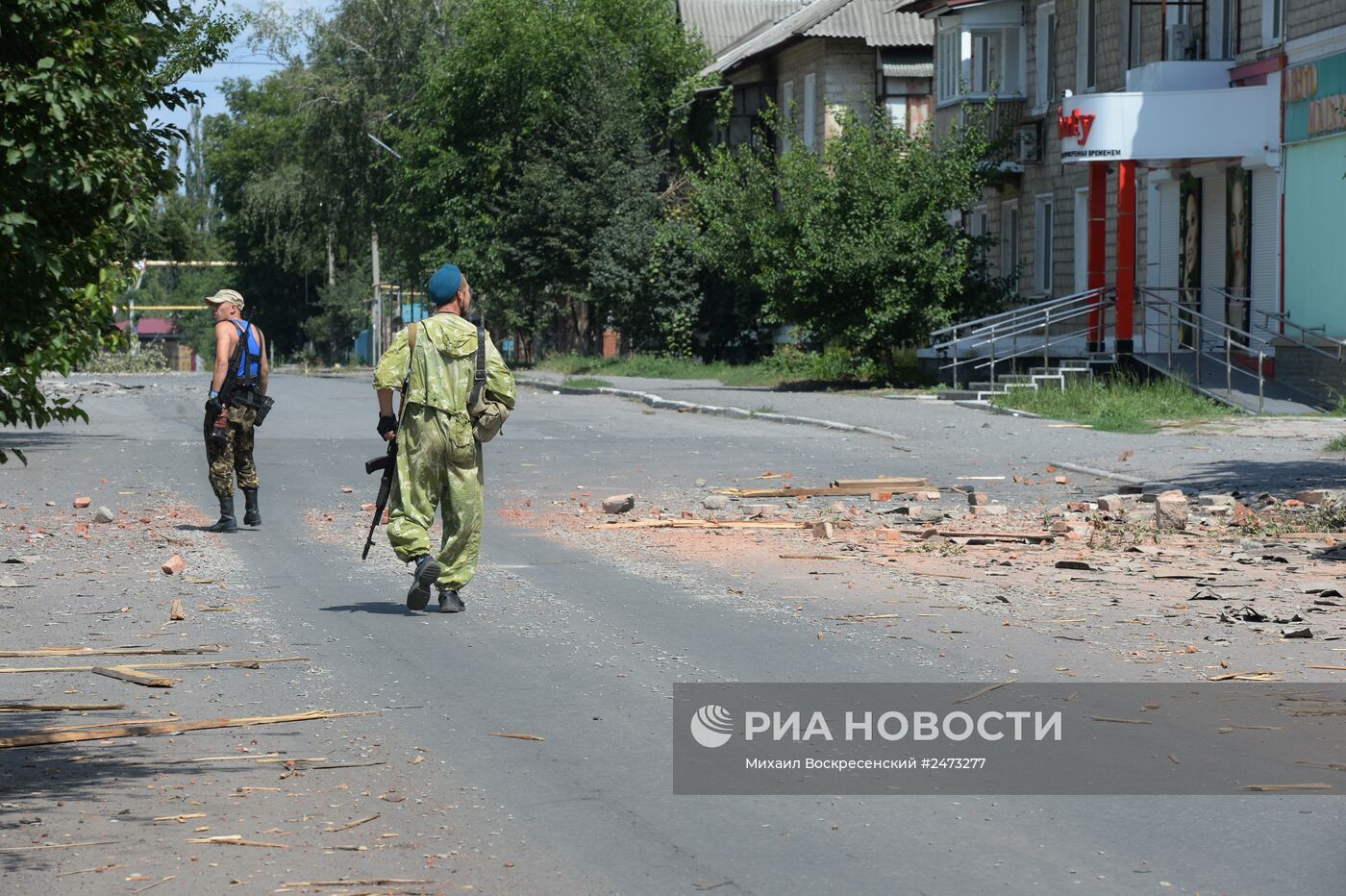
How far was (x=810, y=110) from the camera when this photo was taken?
51.3 meters

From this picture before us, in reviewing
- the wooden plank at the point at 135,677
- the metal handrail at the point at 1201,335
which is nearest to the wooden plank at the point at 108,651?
the wooden plank at the point at 135,677

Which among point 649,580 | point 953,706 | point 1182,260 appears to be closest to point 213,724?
point 953,706

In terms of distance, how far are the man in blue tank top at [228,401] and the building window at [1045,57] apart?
82.8 feet

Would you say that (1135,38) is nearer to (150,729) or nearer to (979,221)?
(979,221)

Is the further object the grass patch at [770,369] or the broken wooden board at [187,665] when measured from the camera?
the grass patch at [770,369]

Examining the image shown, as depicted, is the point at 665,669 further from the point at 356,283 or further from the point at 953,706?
the point at 356,283

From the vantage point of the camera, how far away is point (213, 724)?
7020 mm

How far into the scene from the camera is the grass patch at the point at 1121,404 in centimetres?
2481

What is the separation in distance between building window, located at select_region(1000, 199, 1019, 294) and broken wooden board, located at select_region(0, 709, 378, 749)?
108 ft

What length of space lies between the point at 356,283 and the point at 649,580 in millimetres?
77186

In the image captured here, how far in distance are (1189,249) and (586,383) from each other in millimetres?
13891

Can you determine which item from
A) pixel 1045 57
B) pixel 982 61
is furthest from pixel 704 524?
pixel 982 61

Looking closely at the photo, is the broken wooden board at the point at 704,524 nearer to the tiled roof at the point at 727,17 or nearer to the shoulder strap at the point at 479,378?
the shoulder strap at the point at 479,378

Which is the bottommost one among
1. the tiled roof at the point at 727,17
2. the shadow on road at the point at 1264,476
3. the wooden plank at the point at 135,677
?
the shadow on road at the point at 1264,476
